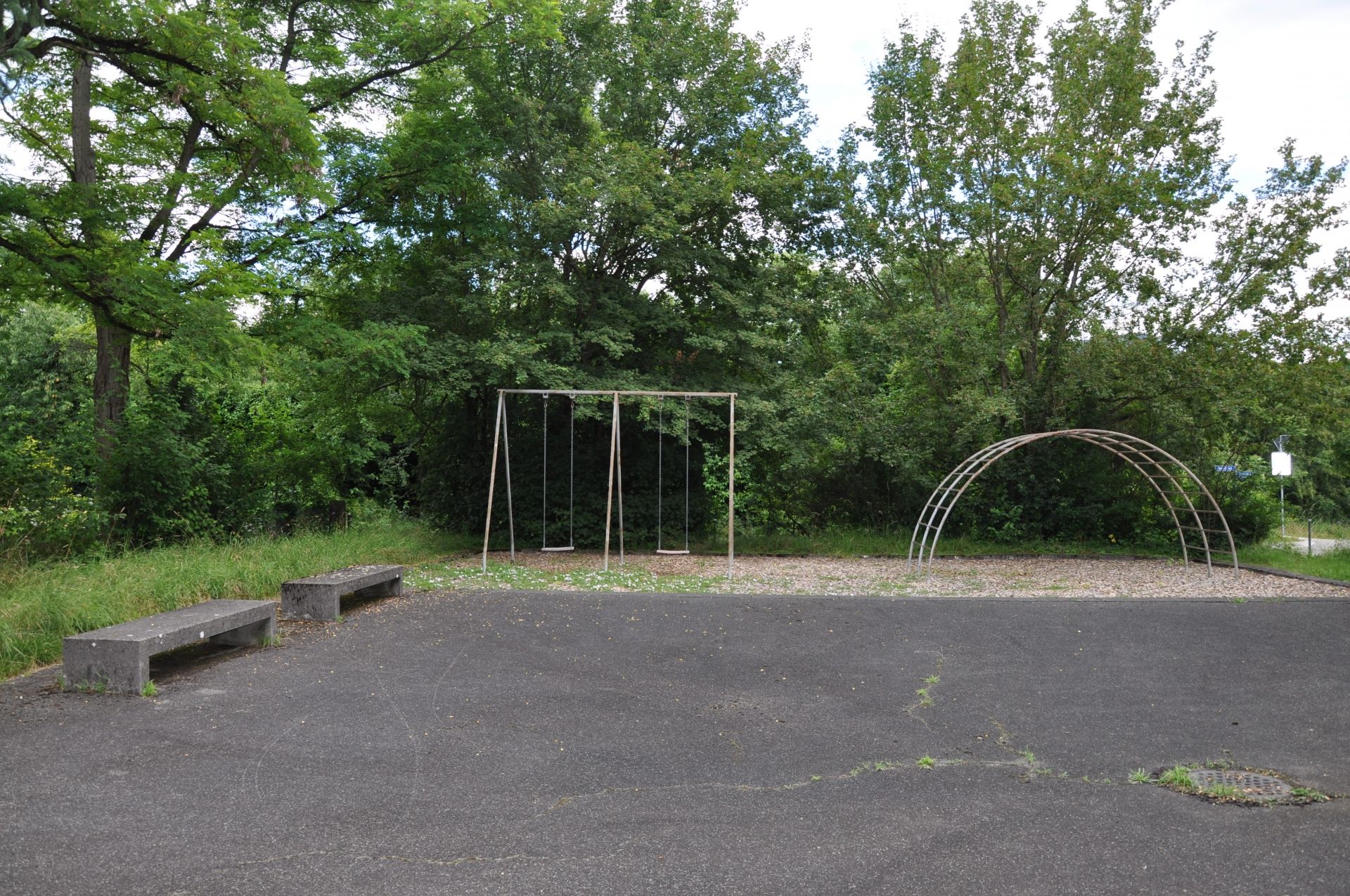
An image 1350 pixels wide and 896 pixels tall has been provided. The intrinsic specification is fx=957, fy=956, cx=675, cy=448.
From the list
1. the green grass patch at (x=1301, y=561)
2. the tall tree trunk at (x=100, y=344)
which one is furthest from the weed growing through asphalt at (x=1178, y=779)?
the tall tree trunk at (x=100, y=344)

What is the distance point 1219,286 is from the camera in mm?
13414

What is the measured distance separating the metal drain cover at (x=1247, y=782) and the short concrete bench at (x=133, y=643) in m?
5.31

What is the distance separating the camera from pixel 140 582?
7.23m

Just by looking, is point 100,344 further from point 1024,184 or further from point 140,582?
point 1024,184

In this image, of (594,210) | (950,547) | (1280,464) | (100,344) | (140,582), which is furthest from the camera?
(950,547)

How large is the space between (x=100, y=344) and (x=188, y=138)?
106 inches

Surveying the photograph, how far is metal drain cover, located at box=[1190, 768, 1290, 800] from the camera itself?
12.8 feet

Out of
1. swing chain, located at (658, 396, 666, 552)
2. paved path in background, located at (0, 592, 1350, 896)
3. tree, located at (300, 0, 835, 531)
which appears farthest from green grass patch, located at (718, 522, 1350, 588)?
paved path in background, located at (0, 592, 1350, 896)

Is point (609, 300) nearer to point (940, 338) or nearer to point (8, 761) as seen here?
point (940, 338)

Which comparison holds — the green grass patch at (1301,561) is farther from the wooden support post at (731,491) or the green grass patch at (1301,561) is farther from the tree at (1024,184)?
the wooden support post at (731,491)

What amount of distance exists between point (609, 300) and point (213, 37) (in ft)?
18.8

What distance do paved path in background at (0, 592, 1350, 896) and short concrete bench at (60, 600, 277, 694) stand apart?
6.1 inches

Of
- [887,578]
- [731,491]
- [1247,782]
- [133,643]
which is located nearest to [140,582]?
[133,643]

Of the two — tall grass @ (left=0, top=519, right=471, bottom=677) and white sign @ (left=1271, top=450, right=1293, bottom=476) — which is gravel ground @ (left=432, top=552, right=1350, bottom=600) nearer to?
tall grass @ (left=0, top=519, right=471, bottom=677)
